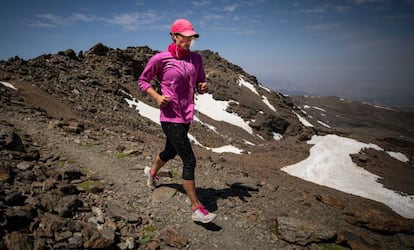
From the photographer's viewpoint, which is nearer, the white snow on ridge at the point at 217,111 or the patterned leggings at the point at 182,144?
the patterned leggings at the point at 182,144

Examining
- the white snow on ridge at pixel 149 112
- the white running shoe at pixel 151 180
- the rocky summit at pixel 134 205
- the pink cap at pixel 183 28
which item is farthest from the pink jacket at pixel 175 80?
the white snow on ridge at pixel 149 112

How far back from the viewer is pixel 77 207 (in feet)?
19.0

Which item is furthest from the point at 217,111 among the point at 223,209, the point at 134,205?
the point at 134,205

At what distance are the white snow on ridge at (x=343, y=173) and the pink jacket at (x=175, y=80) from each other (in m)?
16.1

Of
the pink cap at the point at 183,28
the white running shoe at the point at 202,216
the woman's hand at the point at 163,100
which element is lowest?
the white running shoe at the point at 202,216

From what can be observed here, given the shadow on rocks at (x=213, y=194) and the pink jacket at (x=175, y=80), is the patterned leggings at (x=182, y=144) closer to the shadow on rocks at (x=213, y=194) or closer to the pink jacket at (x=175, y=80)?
the pink jacket at (x=175, y=80)

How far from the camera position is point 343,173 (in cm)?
2155

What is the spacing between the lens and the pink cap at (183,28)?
547cm

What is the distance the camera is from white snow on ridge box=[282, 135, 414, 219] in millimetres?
17906

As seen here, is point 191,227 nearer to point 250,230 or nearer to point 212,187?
point 250,230

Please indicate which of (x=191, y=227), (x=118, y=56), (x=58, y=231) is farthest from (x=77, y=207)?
(x=118, y=56)

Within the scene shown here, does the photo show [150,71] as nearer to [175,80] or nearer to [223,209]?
[175,80]

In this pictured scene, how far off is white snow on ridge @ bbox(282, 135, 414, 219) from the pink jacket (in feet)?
52.7

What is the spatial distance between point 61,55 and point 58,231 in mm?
41679
